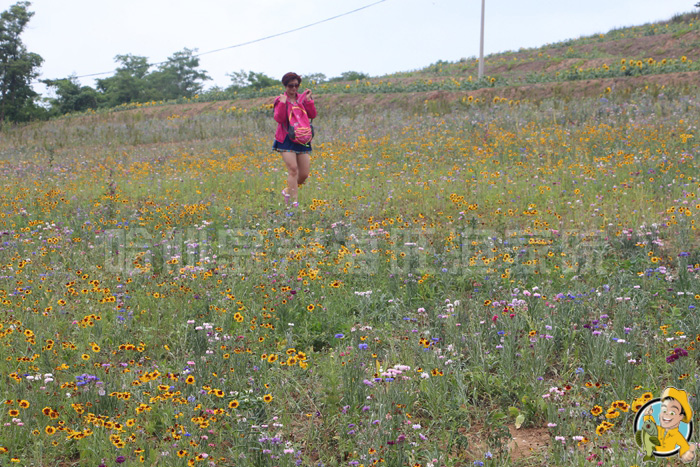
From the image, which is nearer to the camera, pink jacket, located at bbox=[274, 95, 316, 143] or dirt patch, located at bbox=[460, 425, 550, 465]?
dirt patch, located at bbox=[460, 425, 550, 465]

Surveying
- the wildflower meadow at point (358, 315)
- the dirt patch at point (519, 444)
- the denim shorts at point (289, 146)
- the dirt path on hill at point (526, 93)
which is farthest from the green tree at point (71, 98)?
the dirt patch at point (519, 444)

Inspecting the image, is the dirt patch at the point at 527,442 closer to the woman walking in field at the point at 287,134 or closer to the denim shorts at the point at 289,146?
the woman walking in field at the point at 287,134

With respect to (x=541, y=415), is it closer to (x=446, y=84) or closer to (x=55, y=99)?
(x=446, y=84)

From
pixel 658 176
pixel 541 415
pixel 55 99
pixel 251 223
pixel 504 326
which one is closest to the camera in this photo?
pixel 541 415

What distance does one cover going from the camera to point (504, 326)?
3.99 meters

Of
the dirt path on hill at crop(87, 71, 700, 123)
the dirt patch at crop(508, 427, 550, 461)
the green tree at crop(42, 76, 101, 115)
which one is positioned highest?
the green tree at crop(42, 76, 101, 115)

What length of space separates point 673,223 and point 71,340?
18.1ft

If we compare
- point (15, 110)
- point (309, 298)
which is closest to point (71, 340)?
point (309, 298)

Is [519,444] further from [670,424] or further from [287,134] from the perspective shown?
[287,134]

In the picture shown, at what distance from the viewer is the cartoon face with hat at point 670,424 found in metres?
1.83

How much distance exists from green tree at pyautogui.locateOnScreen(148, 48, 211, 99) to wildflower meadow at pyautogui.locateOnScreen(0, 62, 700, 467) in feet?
136

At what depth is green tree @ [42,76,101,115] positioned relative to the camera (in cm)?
4431

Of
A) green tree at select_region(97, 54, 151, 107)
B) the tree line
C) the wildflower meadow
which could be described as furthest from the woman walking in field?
green tree at select_region(97, 54, 151, 107)

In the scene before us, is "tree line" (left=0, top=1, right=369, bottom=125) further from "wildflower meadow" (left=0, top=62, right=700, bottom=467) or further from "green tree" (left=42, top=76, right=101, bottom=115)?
"wildflower meadow" (left=0, top=62, right=700, bottom=467)
